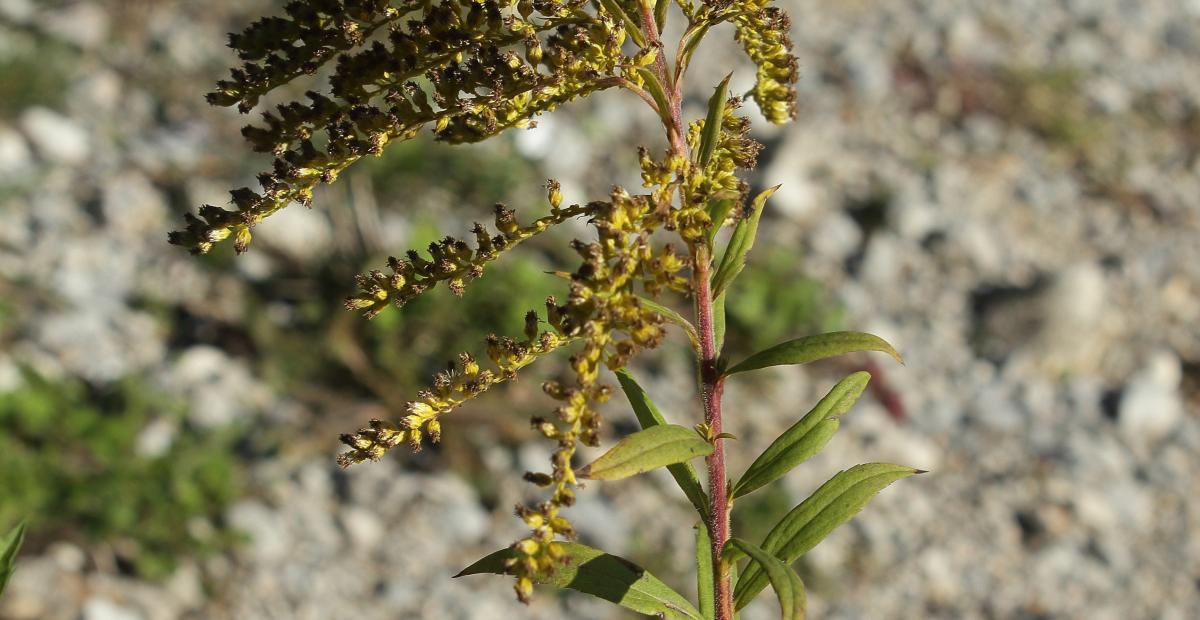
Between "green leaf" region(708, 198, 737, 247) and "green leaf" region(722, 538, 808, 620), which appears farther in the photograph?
"green leaf" region(708, 198, 737, 247)

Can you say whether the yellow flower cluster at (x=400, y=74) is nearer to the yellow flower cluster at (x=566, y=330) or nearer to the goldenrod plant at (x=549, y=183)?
the goldenrod plant at (x=549, y=183)

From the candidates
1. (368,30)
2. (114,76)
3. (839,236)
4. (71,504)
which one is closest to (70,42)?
(114,76)

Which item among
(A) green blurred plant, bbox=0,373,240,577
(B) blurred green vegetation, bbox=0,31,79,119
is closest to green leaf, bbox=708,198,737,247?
(A) green blurred plant, bbox=0,373,240,577

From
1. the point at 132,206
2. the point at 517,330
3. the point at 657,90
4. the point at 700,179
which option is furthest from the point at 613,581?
the point at 132,206

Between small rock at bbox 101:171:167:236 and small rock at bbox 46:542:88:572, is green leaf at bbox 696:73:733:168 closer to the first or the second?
small rock at bbox 46:542:88:572

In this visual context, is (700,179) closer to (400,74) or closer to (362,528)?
(400,74)

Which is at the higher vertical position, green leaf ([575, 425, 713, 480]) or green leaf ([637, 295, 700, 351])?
green leaf ([637, 295, 700, 351])

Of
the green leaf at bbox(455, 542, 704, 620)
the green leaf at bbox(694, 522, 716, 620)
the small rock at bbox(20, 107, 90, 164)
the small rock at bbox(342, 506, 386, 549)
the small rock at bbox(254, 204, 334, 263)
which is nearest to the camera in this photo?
the green leaf at bbox(455, 542, 704, 620)
